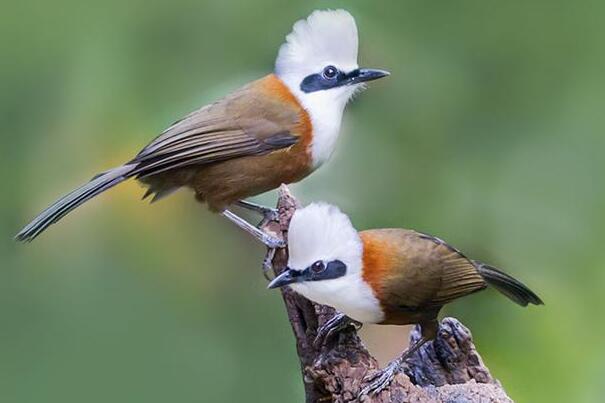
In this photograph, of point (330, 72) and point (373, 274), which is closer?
point (373, 274)

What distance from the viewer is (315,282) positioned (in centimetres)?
260

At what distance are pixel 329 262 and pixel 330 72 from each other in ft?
1.85

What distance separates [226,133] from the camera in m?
3.09

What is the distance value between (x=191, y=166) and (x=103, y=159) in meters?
0.29

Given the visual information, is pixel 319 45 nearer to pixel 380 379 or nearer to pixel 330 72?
pixel 330 72

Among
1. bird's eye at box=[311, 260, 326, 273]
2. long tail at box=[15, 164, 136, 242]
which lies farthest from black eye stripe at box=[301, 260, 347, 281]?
long tail at box=[15, 164, 136, 242]

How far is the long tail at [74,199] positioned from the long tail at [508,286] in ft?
2.66

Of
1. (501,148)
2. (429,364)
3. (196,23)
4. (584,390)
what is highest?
(196,23)

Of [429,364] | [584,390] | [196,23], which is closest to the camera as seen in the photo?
[429,364]

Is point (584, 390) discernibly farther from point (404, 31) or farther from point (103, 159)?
point (103, 159)

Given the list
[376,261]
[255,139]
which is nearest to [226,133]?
[255,139]

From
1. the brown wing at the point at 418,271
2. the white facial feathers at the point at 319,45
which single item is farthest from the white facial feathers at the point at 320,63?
the brown wing at the point at 418,271

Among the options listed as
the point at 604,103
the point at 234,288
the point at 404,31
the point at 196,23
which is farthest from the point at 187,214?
the point at 604,103

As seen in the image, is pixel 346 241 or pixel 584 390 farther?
pixel 584 390
